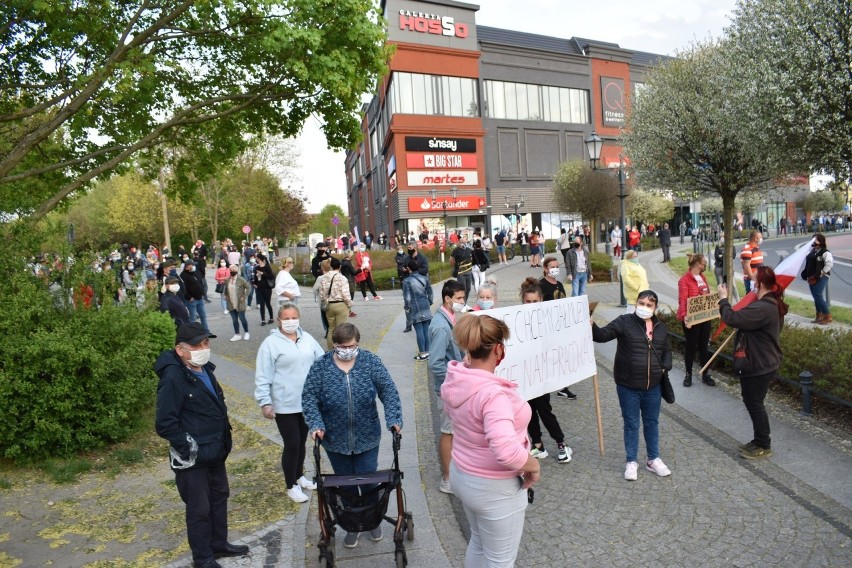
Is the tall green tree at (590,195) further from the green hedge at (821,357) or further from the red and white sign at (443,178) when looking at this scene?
the green hedge at (821,357)

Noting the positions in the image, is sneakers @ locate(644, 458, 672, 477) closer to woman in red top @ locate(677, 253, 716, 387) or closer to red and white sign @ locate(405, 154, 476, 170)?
woman in red top @ locate(677, 253, 716, 387)

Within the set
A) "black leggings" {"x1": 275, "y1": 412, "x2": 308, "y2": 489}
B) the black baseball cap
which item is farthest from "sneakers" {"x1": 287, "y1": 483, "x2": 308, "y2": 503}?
the black baseball cap

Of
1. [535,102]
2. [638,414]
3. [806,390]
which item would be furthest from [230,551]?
[535,102]

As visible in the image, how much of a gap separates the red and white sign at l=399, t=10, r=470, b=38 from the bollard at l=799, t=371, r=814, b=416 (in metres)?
43.8

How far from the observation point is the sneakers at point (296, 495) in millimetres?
5363

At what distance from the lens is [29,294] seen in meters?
6.54

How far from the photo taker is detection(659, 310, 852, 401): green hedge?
6.56m

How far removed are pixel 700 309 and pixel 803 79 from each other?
3938 millimetres

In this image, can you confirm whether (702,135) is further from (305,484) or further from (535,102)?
(535,102)

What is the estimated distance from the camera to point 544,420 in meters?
6.00

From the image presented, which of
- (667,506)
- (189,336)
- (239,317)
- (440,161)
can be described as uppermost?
(440,161)

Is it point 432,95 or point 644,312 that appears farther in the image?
point 432,95

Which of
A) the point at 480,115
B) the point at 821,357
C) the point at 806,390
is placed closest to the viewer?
the point at 806,390

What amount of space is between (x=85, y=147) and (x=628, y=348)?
10378 mm
